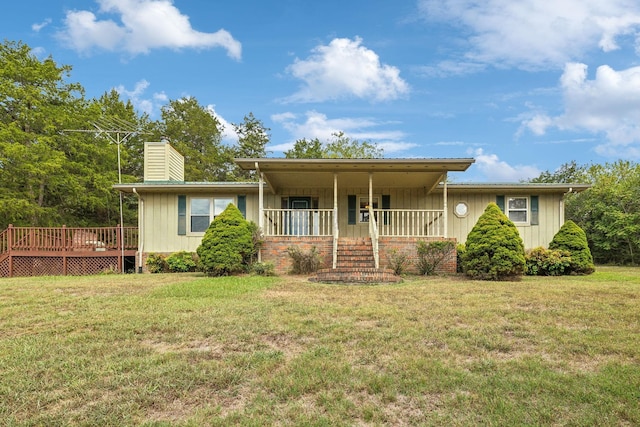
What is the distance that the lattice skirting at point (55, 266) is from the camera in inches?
501

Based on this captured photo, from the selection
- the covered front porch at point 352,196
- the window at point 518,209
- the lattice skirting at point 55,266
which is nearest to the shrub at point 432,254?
the covered front porch at point 352,196

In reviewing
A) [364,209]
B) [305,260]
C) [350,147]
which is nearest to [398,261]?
[305,260]

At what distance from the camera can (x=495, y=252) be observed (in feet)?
30.3

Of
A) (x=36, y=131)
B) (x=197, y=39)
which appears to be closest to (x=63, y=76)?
(x=36, y=131)

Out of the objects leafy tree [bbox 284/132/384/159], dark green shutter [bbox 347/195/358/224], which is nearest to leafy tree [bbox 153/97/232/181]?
leafy tree [bbox 284/132/384/159]

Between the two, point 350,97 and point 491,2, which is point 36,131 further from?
point 491,2

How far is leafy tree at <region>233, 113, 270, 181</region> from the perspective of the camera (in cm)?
3008

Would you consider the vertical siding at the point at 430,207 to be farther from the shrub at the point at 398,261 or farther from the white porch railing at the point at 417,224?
the shrub at the point at 398,261

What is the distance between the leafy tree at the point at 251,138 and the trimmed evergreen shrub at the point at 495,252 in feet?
75.3

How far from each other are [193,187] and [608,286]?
11.7 m

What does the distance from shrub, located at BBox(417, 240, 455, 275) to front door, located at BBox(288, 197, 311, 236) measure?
3.74 metres

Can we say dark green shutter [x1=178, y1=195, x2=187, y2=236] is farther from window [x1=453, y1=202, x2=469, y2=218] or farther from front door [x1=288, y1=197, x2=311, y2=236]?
window [x1=453, y1=202, x2=469, y2=218]

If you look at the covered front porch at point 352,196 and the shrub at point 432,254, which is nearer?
the shrub at point 432,254

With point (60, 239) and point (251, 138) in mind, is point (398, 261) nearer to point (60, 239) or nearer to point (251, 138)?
point (60, 239)
